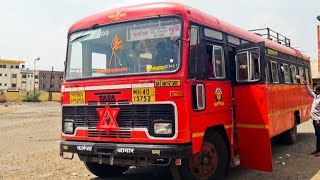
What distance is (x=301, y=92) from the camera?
1262 centimetres

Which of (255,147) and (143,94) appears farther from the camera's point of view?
(255,147)

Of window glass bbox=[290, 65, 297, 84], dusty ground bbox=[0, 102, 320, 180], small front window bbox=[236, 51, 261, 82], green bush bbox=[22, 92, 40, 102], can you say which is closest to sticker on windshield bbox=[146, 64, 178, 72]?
small front window bbox=[236, 51, 261, 82]

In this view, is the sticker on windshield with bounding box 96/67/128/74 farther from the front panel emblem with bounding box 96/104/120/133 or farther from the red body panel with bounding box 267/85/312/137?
the red body panel with bounding box 267/85/312/137

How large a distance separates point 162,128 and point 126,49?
58.1 inches

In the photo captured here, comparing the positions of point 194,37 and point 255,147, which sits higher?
point 194,37

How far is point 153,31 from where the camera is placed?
20.2 feet

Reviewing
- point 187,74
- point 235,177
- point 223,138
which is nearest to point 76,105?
point 187,74

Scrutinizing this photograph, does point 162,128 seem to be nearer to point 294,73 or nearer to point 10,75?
point 294,73

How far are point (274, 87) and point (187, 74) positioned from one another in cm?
421

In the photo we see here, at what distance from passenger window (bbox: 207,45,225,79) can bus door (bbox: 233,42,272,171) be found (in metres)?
0.34

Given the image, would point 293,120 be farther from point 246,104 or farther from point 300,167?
point 246,104

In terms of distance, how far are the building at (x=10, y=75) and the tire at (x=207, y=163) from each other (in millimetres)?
100792

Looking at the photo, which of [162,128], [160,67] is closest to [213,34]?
[160,67]

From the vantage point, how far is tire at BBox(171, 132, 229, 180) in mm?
6082
